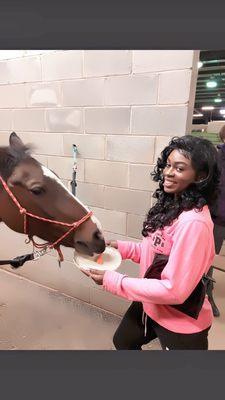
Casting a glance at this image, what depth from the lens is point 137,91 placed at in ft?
5.04

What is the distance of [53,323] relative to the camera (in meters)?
1.89

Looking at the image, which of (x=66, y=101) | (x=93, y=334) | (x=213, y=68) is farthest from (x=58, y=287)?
(x=213, y=68)

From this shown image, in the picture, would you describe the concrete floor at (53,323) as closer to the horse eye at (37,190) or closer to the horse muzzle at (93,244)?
the horse muzzle at (93,244)

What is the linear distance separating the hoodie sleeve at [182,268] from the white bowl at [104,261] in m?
0.19

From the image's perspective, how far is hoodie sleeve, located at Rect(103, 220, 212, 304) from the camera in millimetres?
812

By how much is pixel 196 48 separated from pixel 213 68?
4.41 metres

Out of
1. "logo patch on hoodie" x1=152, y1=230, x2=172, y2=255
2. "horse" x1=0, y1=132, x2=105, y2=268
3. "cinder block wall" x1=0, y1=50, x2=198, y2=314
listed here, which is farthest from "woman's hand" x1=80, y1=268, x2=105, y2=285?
"cinder block wall" x1=0, y1=50, x2=198, y2=314

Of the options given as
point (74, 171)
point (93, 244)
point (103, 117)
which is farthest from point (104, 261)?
point (103, 117)

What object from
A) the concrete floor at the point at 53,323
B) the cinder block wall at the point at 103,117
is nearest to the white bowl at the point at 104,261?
the cinder block wall at the point at 103,117

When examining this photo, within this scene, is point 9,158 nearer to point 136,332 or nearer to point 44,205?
point 44,205

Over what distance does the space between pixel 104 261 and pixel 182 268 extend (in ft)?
1.27

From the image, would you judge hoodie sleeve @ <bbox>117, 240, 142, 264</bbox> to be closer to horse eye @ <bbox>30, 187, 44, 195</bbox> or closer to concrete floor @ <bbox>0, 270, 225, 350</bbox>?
horse eye @ <bbox>30, 187, 44, 195</bbox>

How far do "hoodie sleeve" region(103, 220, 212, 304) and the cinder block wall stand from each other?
80 centimetres

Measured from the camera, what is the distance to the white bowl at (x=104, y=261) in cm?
105
